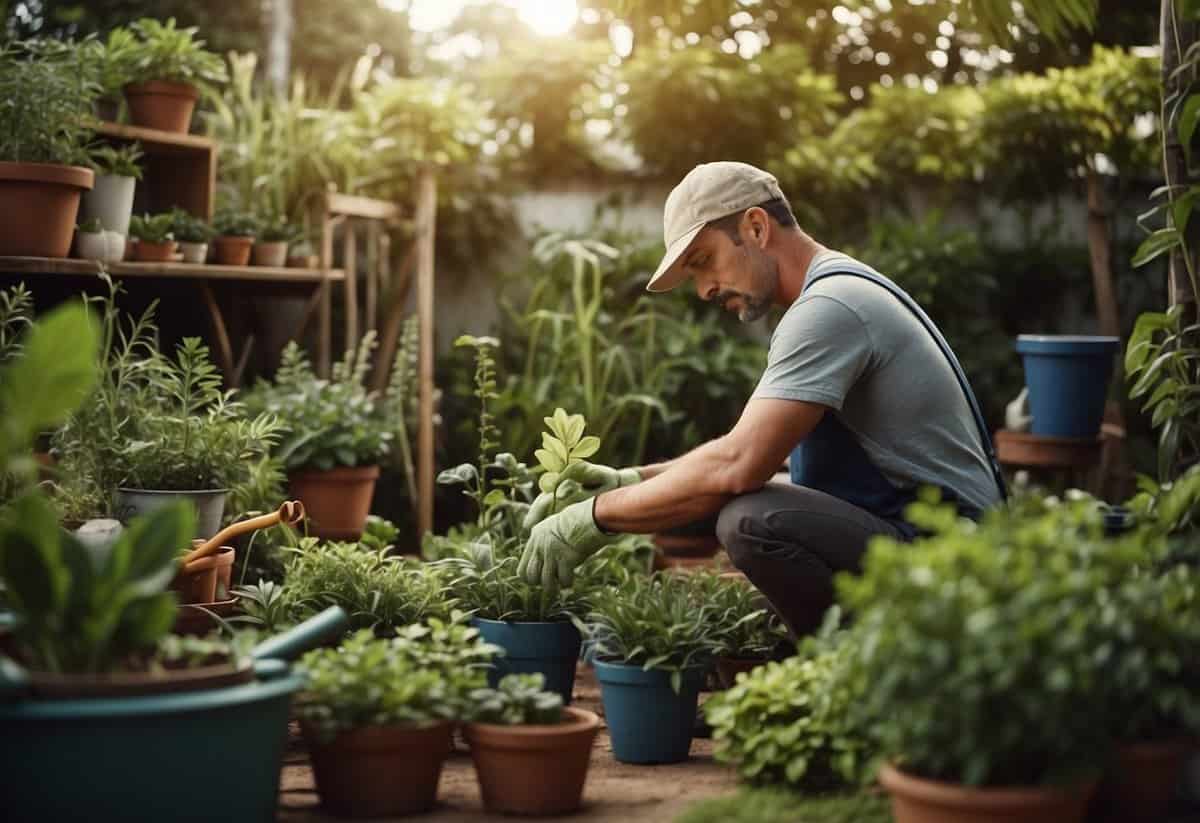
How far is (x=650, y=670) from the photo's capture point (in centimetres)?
287

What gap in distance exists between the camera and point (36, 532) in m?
1.99

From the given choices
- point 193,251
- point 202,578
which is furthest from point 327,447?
point 202,578

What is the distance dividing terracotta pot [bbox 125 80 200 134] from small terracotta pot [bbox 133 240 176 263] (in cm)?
43

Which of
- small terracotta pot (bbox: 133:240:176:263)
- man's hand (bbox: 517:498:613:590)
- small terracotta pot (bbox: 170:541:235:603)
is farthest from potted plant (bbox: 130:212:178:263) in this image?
man's hand (bbox: 517:498:613:590)

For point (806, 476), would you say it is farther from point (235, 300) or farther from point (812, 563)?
point (235, 300)

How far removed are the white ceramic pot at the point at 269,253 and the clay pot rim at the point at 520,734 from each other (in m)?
3.14

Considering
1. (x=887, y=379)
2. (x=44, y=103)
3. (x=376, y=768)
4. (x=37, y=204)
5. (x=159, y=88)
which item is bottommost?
(x=376, y=768)

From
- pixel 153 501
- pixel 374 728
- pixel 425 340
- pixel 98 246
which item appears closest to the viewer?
pixel 374 728

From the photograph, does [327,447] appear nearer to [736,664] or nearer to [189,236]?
[189,236]

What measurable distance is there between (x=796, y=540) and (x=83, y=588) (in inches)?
56.9

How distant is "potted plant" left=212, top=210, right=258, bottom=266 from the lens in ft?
16.7

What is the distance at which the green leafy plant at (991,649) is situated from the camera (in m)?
1.87

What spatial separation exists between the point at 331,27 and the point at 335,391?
768 centimetres

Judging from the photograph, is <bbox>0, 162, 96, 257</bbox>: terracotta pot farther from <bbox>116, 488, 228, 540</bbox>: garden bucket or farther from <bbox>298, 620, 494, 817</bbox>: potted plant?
<bbox>298, 620, 494, 817</bbox>: potted plant
